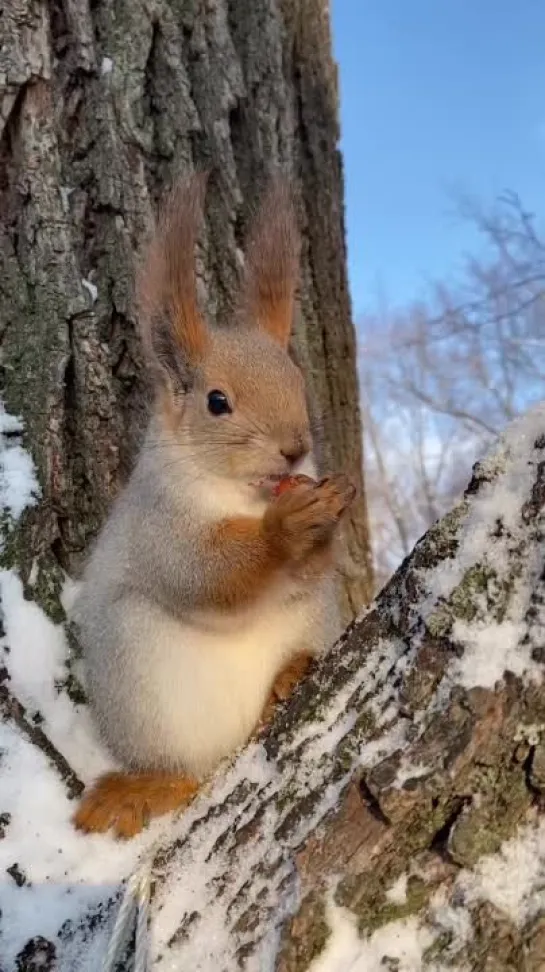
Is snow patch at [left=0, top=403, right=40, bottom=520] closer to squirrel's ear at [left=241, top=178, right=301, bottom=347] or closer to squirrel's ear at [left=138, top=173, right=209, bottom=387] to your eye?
squirrel's ear at [left=138, top=173, right=209, bottom=387]

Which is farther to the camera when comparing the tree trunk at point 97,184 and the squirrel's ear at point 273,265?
the tree trunk at point 97,184

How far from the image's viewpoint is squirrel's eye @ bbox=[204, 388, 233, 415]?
1.52 m

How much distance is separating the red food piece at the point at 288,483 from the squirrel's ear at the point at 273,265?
A: 0.41 metres

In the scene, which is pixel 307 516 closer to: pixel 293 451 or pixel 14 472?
pixel 293 451

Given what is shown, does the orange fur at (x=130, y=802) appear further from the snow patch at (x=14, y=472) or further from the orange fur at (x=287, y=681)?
the snow patch at (x=14, y=472)

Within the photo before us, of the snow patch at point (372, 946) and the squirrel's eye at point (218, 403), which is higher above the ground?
the squirrel's eye at point (218, 403)

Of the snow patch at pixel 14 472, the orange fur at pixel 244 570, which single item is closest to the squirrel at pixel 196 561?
the orange fur at pixel 244 570

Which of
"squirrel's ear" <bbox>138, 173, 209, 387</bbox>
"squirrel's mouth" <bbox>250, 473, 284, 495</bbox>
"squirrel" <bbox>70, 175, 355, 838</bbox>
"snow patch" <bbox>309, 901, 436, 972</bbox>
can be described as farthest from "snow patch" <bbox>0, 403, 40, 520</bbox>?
"snow patch" <bbox>309, 901, 436, 972</bbox>

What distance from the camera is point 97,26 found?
1.95 m

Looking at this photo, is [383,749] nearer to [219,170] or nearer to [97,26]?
[219,170]

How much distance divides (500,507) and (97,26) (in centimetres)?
157

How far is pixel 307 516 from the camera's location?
1312mm

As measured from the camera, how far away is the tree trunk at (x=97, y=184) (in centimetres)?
181

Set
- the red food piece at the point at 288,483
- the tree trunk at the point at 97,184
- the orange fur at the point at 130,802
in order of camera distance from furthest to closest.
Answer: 1. the tree trunk at the point at 97,184
2. the red food piece at the point at 288,483
3. the orange fur at the point at 130,802
